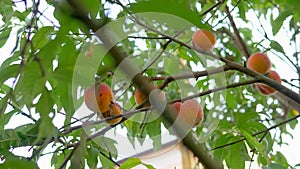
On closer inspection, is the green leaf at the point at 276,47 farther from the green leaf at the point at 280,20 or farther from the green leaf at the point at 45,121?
the green leaf at the point at 45,121

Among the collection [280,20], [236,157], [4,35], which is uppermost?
[4,35]

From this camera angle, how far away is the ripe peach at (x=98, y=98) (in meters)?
0.69

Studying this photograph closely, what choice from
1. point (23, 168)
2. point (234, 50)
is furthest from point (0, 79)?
point (234, 50)

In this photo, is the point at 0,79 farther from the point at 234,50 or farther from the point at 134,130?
the point at 234,50

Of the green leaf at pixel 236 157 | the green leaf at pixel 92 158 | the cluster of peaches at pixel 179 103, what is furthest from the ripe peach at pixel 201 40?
the green leaf at pixel 92 158

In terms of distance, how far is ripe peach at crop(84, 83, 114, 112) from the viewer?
0.69 meters

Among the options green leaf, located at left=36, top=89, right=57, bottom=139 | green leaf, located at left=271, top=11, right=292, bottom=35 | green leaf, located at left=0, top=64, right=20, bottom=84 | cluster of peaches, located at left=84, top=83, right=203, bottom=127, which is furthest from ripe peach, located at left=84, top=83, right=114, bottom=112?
green leaf, located at left=271, top=11, right=292, bottom=35

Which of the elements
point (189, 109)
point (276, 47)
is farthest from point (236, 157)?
point (276, 47)

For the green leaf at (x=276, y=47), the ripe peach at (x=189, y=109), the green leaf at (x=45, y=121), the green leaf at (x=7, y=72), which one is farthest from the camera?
the green leaf at (x=276, y=47)

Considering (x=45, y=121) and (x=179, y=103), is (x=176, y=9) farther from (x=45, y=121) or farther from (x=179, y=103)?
(x=179, y=103)

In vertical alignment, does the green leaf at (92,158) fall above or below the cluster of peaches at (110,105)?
below

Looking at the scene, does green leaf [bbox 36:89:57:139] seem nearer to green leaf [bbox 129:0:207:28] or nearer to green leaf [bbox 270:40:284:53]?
green leaf [bbox 129:0:207:28]

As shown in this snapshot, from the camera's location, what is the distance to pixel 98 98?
729 mm

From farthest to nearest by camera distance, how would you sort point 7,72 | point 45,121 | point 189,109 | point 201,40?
point 201,40 → point 189,109 → point 7,72 → point 45,121
